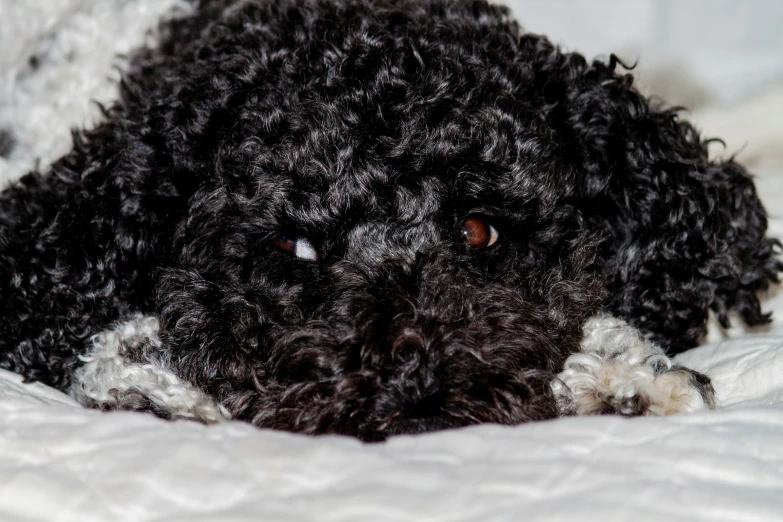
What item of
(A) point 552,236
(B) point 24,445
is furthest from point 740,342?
(B) point 24,445

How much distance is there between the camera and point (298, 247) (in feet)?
6.36

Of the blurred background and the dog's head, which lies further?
the blurred background

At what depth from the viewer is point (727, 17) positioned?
4320 millimetres

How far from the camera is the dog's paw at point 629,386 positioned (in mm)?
1751

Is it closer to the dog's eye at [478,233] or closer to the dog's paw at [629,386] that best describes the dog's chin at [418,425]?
the dog's paw at [629,386]

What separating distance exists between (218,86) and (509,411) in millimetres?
1145

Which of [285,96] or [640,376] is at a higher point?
[285,96]

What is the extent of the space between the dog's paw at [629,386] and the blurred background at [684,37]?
259cm

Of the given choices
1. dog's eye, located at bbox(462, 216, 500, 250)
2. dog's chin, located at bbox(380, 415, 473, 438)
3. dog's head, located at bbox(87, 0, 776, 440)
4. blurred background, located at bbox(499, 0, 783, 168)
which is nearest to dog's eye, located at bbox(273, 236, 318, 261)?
dog's head, located at bbox(87, 0, 776, 440)

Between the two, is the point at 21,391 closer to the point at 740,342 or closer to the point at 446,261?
the point at 446,261

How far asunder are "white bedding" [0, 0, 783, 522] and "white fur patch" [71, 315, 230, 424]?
37 cm

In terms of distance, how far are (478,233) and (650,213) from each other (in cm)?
54

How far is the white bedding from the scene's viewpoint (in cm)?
117

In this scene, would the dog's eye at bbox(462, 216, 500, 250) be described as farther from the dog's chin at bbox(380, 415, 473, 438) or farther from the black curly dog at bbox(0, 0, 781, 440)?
the dog's chin at bbox(380, 415, 473, 438)
